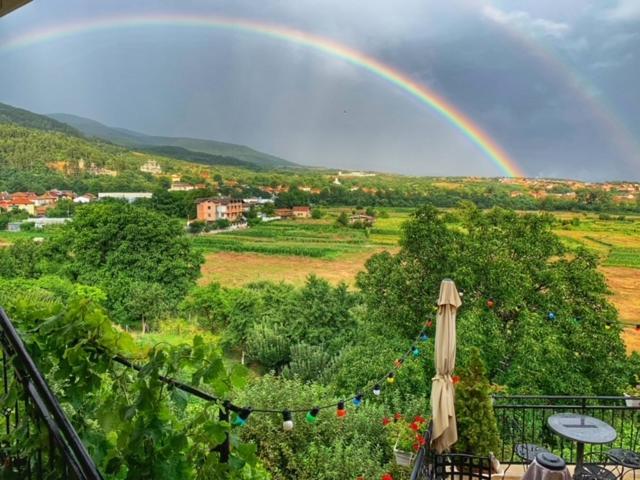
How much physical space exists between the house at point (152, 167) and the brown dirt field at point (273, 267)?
16590mm

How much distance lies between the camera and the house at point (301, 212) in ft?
137

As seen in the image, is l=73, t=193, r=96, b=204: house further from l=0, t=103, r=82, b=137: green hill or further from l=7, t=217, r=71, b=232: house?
l=0, t=103, r=82, b=137: green hill

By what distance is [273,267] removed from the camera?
32.2 metres

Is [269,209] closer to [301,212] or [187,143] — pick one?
[301,212]

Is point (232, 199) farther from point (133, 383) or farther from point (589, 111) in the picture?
point (133, 383)

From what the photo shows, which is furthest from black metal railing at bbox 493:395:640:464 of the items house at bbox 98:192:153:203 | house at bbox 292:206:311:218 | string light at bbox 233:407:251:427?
house at bbox 98:192:153:203

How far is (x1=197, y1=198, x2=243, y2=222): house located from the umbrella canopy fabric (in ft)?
125

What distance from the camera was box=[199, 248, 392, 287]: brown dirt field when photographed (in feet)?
94.2

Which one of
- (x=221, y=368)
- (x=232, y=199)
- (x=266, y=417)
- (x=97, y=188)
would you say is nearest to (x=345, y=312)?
(x=266, y=417)

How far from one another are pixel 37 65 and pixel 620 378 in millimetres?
80880

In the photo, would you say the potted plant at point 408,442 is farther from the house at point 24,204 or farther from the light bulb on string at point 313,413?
the house at point 24,204

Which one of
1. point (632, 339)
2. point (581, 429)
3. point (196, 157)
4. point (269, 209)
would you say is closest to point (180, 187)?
point (269, 209)

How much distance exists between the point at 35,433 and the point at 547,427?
19.4ft

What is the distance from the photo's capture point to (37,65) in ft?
221
